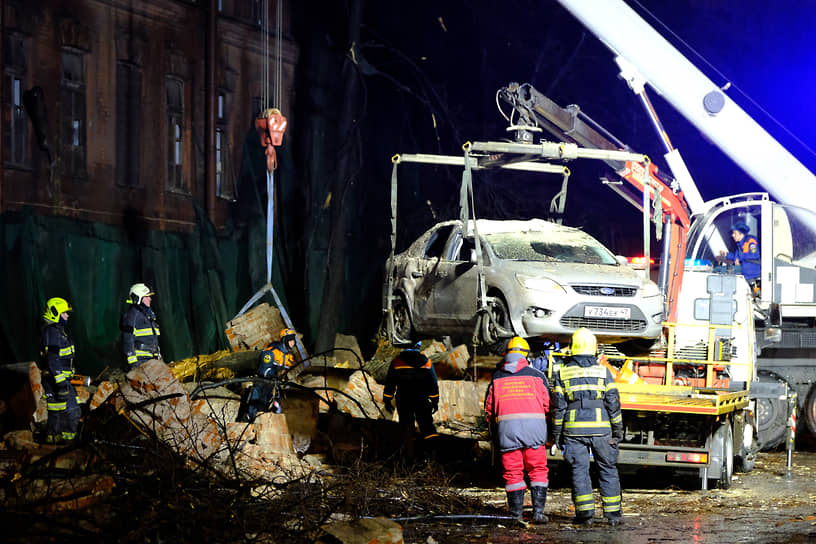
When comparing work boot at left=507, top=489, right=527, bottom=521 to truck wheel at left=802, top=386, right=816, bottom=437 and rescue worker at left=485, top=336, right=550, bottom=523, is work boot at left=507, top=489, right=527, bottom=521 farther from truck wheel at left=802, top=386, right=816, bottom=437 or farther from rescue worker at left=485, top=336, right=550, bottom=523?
truck wheel at left=802, top=386, right=816, bottom=437

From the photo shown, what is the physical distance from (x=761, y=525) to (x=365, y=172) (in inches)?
493

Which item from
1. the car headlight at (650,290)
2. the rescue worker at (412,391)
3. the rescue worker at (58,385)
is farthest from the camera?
the car headlight at (650,290)

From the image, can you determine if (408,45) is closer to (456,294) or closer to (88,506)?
(456,294)

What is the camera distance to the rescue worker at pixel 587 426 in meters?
8.28

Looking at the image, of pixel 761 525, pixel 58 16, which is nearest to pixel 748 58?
pixel 58 16

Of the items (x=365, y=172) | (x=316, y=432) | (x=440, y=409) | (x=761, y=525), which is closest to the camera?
(x=761, y=525)

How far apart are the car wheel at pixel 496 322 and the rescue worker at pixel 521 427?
4.10 metres

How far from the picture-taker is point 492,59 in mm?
20875

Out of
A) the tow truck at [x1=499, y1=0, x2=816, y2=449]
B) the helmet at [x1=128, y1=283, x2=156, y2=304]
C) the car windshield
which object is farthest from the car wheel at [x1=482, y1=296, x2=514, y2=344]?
the helmet at [x1=128, y1=283, x2=156, y2=304]

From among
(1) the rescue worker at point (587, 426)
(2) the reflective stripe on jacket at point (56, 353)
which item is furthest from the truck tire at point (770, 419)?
(2) the reflective stripe on jacket at point (56, 353)

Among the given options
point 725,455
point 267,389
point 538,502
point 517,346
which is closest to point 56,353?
point 267,389

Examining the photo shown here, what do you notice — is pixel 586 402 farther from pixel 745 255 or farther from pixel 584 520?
pixel 745 255

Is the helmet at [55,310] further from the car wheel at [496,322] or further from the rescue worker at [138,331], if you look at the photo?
the car wheel at [496,322]

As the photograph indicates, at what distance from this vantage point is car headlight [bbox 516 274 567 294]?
1245cm
